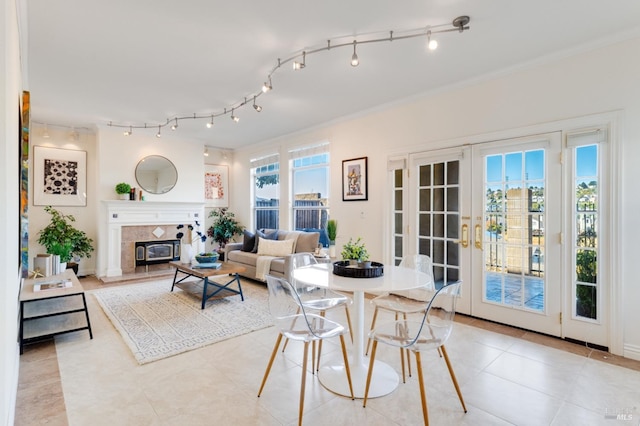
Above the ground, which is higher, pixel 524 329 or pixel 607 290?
pixel 607 290

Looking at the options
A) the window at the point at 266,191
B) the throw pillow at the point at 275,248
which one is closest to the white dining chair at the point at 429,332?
the throw pillow at the point at 275,248

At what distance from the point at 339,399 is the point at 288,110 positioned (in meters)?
3.87

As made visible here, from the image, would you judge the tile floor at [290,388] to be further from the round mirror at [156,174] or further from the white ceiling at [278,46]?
the round mirror at [156,174]

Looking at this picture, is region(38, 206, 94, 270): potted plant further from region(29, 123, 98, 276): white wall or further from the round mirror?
the round mirror

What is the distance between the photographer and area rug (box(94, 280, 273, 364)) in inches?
115

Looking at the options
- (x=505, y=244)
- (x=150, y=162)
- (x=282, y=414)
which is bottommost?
(x=282, y=414)

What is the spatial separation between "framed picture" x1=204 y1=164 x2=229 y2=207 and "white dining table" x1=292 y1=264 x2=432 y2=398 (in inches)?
220

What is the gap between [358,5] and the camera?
7.61ft

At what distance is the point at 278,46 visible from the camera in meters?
2.90

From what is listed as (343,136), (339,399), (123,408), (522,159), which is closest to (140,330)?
(123,408)

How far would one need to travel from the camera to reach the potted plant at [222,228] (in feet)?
24.1

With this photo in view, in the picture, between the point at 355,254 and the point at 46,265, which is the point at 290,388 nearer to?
the point at 355,254

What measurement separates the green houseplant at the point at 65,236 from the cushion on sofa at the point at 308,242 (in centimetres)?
365

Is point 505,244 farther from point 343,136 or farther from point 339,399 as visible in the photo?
point 343,136
